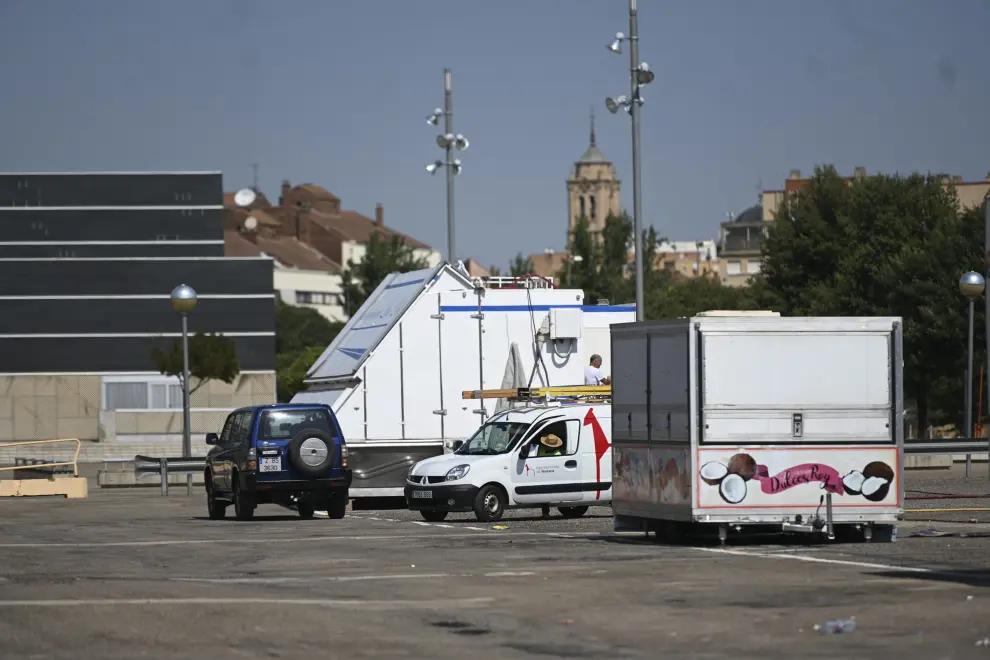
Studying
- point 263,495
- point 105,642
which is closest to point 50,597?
point 105,642

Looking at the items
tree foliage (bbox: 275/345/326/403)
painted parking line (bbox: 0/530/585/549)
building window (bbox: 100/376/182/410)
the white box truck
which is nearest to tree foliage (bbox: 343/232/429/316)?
tree foliage (bbox: 275/345/326/403)

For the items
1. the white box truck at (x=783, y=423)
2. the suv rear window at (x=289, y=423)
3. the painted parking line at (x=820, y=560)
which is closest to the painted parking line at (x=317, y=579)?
the painted parking line at (x=820, y=560)

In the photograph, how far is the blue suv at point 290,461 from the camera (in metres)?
25.7

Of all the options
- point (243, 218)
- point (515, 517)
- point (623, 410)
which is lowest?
point (515, 517)

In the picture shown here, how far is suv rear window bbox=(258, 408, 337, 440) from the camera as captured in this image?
85.3 ft

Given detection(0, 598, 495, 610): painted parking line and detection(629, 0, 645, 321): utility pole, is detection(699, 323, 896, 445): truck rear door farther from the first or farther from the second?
detection(629, 0, 645, 321): utility pole

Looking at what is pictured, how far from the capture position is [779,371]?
60.2 ft

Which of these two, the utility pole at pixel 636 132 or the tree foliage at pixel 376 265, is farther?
the tree foliage at pixel 376 265

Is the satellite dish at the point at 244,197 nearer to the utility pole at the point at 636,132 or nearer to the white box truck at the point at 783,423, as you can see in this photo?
the utility pole at the point at 636,132

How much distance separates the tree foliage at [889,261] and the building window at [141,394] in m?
37.5

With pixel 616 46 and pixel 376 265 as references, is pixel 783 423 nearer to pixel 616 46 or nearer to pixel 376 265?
pixel 616 46

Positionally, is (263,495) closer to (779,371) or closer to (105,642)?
Result: (779,371)

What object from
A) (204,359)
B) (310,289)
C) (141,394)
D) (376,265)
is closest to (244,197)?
(310,289)

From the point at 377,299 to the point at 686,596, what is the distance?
761 inches
